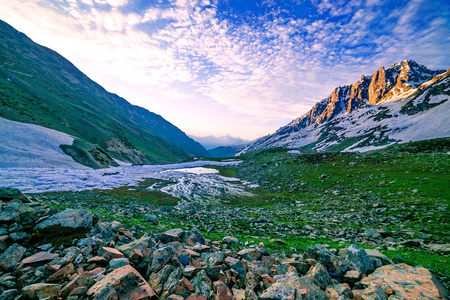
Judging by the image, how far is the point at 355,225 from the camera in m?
17.7

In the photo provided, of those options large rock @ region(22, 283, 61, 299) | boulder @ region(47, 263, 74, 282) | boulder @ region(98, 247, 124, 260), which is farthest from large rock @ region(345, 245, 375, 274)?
boulder @ region(47, 263, 74, 282)

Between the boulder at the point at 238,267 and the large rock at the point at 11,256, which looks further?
the boulder at the point at 238,267

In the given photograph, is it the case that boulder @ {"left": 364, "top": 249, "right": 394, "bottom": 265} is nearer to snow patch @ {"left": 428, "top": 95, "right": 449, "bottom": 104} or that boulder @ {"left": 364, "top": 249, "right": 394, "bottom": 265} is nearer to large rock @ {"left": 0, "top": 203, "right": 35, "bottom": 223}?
large rock @ {"left": 0, "top": 203, "right": 35, "bottom": 223}

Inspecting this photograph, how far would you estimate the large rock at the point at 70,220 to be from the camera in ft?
32.6

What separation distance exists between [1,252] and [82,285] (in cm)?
502

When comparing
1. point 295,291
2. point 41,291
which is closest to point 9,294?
point 41,291

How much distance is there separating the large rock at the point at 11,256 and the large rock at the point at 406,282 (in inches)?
531

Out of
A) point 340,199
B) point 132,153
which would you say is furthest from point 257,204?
point 132,153

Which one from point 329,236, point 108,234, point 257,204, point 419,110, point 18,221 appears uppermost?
point 419,110

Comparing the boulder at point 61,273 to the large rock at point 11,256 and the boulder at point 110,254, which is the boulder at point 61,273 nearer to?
the boulder at point 110,254

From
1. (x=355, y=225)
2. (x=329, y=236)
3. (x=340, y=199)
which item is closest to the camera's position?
(x=329, y=236)

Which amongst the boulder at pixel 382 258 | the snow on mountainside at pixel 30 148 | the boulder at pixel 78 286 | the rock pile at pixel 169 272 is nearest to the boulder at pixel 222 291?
the rock pile at pixel 169 272

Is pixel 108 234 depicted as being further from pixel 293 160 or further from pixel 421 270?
pixel 293 160

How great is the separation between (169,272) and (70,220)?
7546mm
